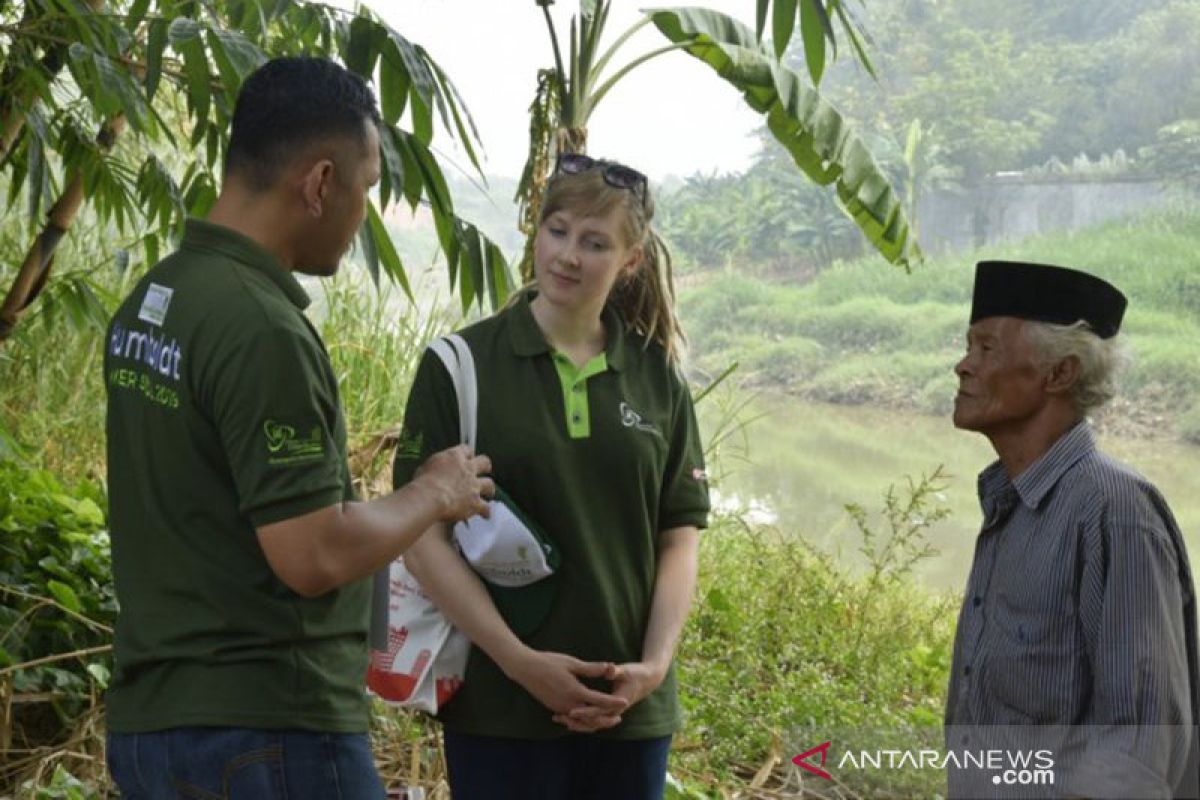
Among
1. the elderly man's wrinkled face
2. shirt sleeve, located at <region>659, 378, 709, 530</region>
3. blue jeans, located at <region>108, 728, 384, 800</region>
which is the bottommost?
blue jeans, located at <region>108, 728, 384, 800</region>

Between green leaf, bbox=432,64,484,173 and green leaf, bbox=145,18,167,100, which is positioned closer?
green leaf, bbox=145,18,167,100

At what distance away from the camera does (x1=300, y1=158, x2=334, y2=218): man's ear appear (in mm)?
1737

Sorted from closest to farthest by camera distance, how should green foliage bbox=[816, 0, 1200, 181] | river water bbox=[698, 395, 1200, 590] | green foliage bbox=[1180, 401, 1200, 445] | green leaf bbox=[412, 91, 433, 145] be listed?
green leaf bbox=[412, 91, 433, 145] < river water bbox=[698, 395, 1200, 590] < green foliage bbox=[1180, 401, 1200, 445] < green foliage bbox=[816, 0, 1200, 181]

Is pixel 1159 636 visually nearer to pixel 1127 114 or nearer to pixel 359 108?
pixel 359 108

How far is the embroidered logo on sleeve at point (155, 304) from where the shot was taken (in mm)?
1706

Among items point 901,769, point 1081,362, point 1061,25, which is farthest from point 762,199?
point 1081,362

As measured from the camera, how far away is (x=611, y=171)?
7.81 feet

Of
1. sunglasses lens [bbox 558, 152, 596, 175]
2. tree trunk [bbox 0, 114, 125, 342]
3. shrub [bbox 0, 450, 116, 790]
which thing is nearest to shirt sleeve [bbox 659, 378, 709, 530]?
sunglasses lens [bbox 558, 152, 596, 175]

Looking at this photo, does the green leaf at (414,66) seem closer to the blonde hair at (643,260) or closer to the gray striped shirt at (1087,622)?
the blonde hair at (643,260)

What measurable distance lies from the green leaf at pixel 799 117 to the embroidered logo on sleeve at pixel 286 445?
2.98m

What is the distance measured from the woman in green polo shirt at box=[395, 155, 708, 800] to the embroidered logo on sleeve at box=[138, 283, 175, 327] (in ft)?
1.85

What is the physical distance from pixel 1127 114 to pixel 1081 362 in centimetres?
723

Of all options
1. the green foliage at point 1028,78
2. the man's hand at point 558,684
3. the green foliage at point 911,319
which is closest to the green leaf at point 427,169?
the man's hand at point 558,684

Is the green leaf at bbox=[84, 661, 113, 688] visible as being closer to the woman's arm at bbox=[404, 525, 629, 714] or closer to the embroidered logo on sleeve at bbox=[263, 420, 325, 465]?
the woman's arm at bbox=[404, 525, 629, 714]
